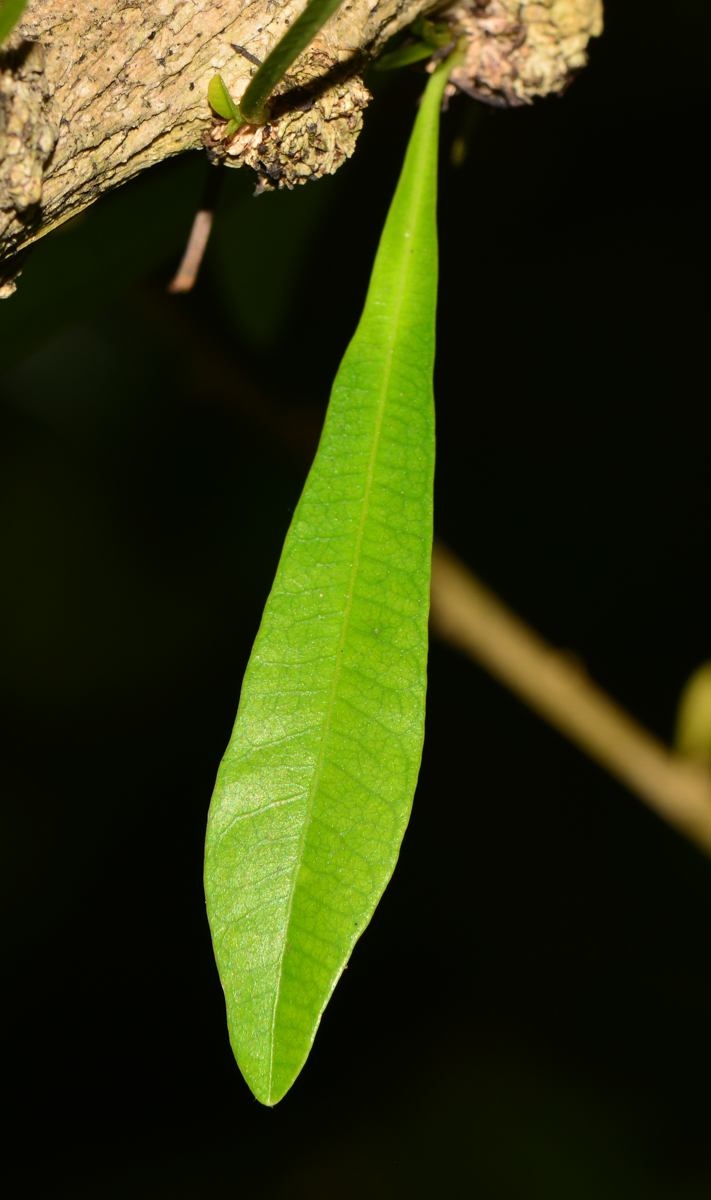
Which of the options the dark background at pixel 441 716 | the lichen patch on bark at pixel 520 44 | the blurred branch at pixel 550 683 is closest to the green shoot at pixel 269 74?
the lichen patch on bark at pixel 520 44

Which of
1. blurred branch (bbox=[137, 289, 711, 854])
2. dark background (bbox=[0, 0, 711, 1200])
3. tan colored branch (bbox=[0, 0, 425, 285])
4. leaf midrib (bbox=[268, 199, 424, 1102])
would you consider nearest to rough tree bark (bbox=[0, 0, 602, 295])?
tan colored branch (bbox=[0, 0, 425, 285])

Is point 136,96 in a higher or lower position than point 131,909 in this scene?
higher

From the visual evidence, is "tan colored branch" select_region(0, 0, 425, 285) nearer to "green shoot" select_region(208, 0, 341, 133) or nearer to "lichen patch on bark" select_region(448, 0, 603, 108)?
"green shoot" select_region(208, 0, 341, 133)

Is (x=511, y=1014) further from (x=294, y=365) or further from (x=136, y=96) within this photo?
(x=136, y=96)

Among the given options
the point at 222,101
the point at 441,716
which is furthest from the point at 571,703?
the point at 222,101

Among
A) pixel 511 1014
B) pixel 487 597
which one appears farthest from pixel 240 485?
pixel 511 1014

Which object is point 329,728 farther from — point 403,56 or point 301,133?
point 403,56

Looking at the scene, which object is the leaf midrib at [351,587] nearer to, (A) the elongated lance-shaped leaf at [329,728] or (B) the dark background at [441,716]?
(A) the elongated lance-shaped leaf at [329,728]
